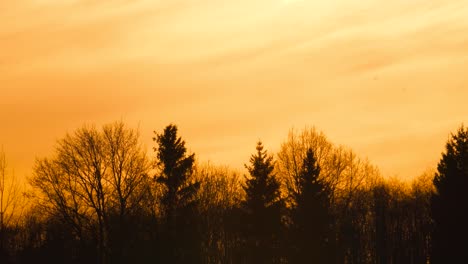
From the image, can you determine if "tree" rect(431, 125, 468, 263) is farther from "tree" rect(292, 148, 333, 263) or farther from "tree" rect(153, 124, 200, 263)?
"tree" rect(153, 124, 200, 263)

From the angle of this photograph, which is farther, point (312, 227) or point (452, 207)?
point (312, 227)

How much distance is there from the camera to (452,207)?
189 ft

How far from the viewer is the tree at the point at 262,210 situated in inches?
2800

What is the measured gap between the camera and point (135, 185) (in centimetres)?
8206

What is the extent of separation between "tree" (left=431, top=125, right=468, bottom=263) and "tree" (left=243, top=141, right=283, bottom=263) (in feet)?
55.0

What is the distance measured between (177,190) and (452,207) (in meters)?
25.1

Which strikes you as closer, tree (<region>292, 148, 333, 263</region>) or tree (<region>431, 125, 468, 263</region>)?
tree (<region>431, 125, 468, 263</region>)

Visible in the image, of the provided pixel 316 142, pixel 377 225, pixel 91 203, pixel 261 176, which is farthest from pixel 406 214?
pixel 91 203

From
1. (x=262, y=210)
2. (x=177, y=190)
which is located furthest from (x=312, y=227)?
(x=177, y=190)

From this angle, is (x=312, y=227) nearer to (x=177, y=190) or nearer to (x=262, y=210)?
(x=262, y=210)

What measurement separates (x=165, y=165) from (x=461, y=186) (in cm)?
2678

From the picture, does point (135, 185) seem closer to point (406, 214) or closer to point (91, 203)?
point (91, 203)

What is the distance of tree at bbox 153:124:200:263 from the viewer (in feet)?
228

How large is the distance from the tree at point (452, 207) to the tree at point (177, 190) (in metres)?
21.6
